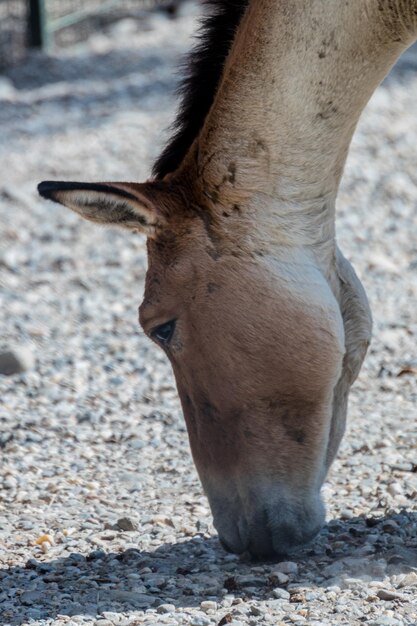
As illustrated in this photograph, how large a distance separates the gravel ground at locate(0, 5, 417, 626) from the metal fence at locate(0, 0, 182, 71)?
1840 millimetres

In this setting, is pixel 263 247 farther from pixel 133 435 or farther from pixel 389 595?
pixel 133 435

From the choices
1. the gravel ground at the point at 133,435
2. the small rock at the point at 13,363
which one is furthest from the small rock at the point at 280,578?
the small rock at the point at 13,363

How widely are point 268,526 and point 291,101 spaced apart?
54.2 inches

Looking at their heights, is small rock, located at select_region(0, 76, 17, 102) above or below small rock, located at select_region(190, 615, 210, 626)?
above

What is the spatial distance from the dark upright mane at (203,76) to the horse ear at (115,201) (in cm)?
15

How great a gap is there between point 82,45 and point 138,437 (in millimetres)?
8289

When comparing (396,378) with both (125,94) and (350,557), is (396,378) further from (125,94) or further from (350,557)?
(125,94)

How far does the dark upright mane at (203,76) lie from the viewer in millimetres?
4043

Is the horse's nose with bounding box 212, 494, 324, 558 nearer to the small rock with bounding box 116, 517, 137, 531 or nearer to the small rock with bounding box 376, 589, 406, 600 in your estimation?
the small rock with bounding box 376, 589, 406, 600

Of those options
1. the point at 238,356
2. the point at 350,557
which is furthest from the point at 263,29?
the point at 350,557

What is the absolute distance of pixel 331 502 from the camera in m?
4.56

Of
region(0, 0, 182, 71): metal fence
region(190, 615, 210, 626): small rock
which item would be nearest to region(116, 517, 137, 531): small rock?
region(190, 615, 210, 626): small rock

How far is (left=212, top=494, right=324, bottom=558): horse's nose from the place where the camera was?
3.88 meters

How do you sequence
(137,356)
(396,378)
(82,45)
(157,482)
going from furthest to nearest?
(82,45) < (137,356) < (396,378) < (157,482)
